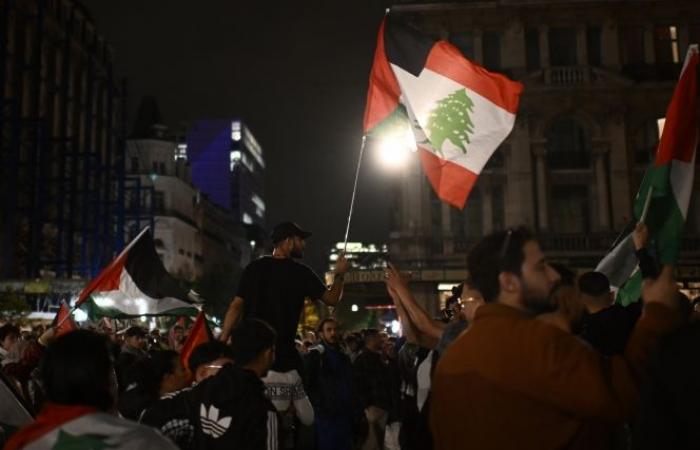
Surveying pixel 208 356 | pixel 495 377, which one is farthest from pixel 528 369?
pixel 208 356

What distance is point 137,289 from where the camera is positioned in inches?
382

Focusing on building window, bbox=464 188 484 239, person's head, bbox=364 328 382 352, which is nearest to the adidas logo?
person's head, bbox=364 328 382 352

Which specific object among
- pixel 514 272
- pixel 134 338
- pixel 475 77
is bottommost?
pixel 134 338

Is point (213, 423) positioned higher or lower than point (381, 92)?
lower

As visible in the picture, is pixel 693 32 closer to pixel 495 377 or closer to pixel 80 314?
pixel 80 314

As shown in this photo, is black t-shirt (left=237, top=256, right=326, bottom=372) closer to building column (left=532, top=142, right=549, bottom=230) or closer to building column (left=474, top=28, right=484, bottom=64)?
building column (left=532, top=142, right=549, bottom=230)

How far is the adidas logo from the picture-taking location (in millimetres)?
4047

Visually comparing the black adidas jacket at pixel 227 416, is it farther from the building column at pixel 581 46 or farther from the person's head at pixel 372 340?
the building column at pixel 581 46

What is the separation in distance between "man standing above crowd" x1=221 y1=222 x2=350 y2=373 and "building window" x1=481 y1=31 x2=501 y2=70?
32712 mm

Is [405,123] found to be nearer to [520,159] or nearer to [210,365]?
[210,365]

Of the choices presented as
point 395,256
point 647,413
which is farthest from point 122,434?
point 395,256

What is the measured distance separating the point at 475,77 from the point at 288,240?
7.87ft

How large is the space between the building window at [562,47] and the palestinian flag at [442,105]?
31459mm

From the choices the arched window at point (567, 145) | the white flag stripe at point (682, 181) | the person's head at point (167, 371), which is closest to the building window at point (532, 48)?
the arched window at point (567, 145)
